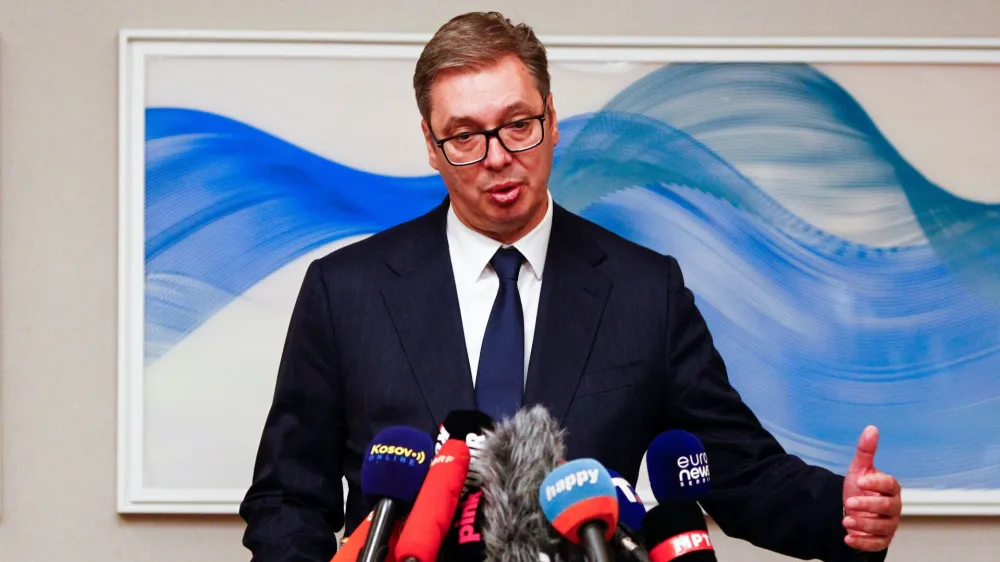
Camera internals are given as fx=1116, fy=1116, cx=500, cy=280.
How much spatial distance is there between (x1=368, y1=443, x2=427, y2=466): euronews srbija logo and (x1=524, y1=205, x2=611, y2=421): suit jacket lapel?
0.43 metres

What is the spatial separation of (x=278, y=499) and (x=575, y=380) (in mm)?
474

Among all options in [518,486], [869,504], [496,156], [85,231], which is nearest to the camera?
[518,486]

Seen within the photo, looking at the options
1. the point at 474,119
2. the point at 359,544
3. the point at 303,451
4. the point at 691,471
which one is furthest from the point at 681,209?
the point at 359,544

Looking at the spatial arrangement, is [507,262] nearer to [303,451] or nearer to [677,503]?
[303,451]

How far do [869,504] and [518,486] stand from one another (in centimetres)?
55

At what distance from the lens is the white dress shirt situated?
176 cm

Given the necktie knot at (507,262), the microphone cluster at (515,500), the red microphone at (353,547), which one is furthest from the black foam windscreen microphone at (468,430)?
the necktie knot at (507,262)

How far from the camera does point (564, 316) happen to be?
5.68 ft

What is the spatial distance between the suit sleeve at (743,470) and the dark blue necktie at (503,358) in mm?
255

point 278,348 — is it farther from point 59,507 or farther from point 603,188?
point 603,188

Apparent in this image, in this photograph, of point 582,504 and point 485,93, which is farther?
point 485,93

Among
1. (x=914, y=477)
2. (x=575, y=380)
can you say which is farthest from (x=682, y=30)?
(x=575, y=380)

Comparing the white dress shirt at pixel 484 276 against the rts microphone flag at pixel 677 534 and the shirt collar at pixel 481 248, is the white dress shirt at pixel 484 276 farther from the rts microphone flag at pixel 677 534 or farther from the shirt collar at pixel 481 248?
the rts microphone flag at pixel 677 534

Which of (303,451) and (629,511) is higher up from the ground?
(303,451)
